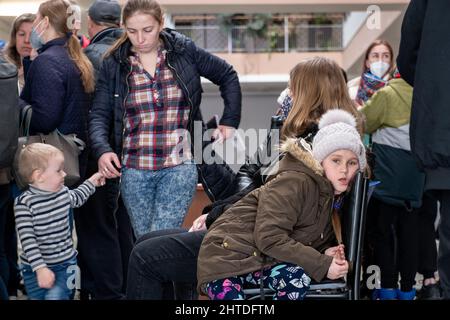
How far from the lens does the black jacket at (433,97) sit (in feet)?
8.55

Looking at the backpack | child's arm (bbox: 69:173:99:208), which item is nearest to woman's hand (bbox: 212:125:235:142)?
child's arm (bbox: 69:173:99:208)

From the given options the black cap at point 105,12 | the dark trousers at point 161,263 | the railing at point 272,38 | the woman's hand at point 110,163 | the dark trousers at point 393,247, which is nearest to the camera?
the dark trousers at point 161,263

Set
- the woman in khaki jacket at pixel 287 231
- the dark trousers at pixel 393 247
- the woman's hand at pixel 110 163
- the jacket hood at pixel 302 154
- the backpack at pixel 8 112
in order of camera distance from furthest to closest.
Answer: the dark trousers at pixel 393 247 < the woman's hand at pixel 110 163 < the backpack at pixel 8 112 < the jacket hood at pixel 302 154 < the woman in khaki jacket at pixel 287 231

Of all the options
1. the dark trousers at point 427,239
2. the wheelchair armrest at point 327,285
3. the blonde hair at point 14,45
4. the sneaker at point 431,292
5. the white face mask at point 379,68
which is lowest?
the sneaker at point 431,292

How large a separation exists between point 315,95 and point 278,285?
0.74 meters

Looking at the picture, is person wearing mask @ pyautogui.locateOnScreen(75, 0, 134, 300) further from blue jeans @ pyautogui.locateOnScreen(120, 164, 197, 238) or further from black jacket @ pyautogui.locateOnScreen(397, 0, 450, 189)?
black jacket @ pyautogui.locateOnScreen(397, 0, 450, 189)

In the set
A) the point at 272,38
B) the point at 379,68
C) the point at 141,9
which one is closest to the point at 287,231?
the point at 141,9

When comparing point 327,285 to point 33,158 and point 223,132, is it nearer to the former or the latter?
point 223,132

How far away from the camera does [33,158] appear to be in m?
3.50

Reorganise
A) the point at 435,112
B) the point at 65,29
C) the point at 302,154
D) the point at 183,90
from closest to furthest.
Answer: the point at 302,154 → the point at 435,112 → the point at 183,90 → the point at 65,29

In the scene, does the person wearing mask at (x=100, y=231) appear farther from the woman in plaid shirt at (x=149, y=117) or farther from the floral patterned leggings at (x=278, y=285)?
the floral patterned leggings at (x=278, y=285)

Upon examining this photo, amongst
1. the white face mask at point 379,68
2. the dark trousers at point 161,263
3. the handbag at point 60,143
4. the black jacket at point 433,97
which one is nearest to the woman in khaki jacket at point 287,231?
the dark trousers at point 161,263

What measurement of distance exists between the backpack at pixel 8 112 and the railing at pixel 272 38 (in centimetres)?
1783

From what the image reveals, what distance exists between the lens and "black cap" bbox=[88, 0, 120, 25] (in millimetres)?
4051
